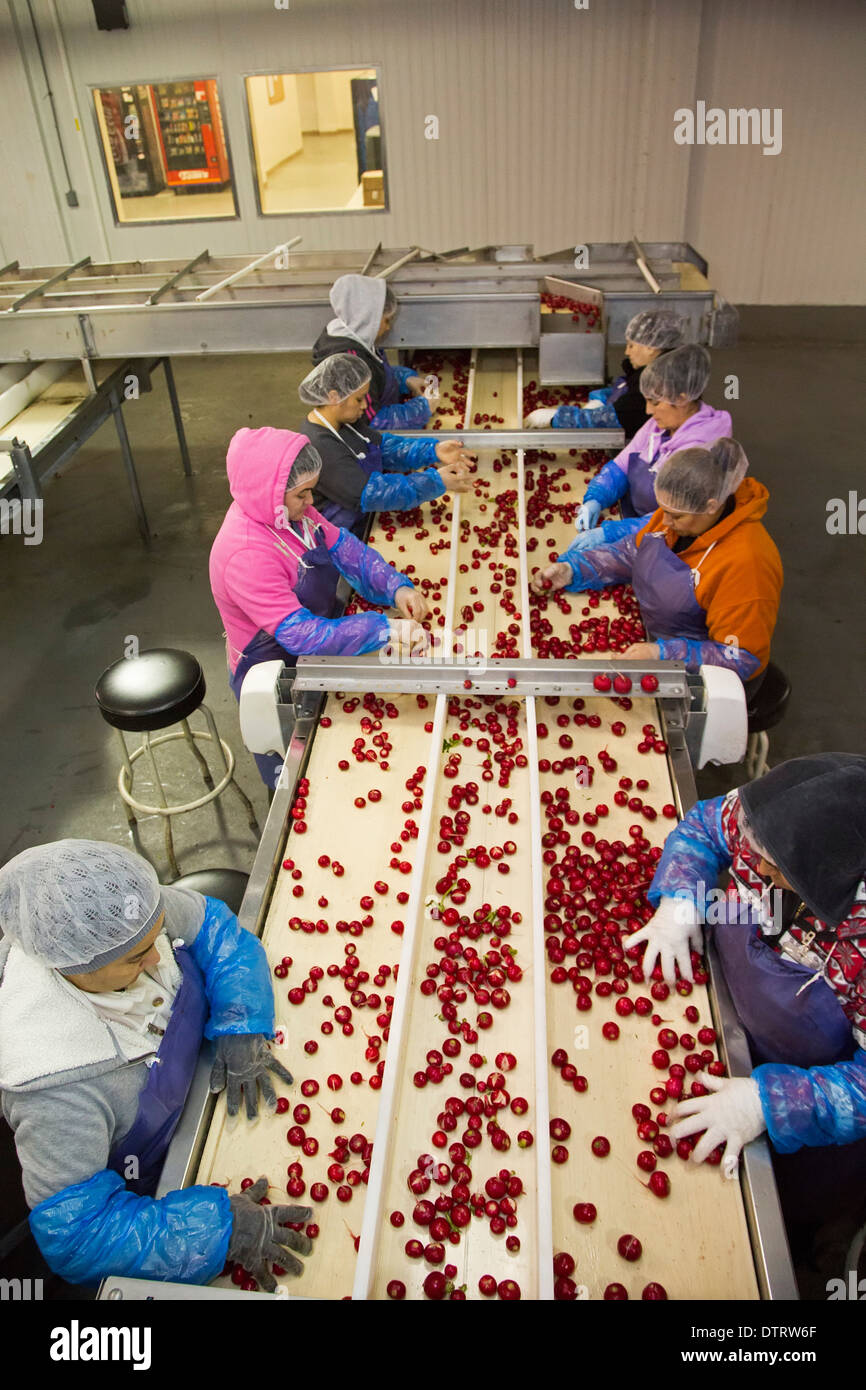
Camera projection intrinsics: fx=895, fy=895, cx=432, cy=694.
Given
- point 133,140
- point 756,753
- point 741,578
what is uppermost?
point 133,140

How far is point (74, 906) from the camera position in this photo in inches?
65.1

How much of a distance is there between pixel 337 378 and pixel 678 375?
1.41 m

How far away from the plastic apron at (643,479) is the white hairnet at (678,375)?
206 millimetres

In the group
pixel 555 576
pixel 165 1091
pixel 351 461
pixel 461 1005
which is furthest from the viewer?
pixel 351 461

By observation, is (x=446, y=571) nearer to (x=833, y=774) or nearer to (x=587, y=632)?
(x=587, y=632)

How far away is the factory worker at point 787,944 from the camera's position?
1764mm

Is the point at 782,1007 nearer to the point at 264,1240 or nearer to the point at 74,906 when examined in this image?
the point at 264,1240

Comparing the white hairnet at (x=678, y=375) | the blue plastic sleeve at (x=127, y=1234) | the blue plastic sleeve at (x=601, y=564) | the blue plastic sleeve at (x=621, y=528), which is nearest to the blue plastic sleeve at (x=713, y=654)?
the blue plastic sleeve at (x=601, y=564)

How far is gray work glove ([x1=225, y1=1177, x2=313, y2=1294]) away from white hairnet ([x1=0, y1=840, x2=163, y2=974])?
545 millimetres

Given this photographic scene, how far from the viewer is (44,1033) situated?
5.45 ft

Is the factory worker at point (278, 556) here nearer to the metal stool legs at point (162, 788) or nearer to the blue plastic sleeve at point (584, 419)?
the metal stool legs at point (162, 788)

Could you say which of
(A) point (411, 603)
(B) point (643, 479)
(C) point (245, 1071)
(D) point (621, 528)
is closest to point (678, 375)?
(B) point (643, 479)

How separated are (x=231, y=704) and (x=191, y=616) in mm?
1129

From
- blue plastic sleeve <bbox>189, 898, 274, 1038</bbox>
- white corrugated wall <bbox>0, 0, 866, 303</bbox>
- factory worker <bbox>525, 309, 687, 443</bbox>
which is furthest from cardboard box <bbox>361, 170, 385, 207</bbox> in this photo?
blue plastic sleeve <bbox>189, 898, 274, 1038</bbox>
